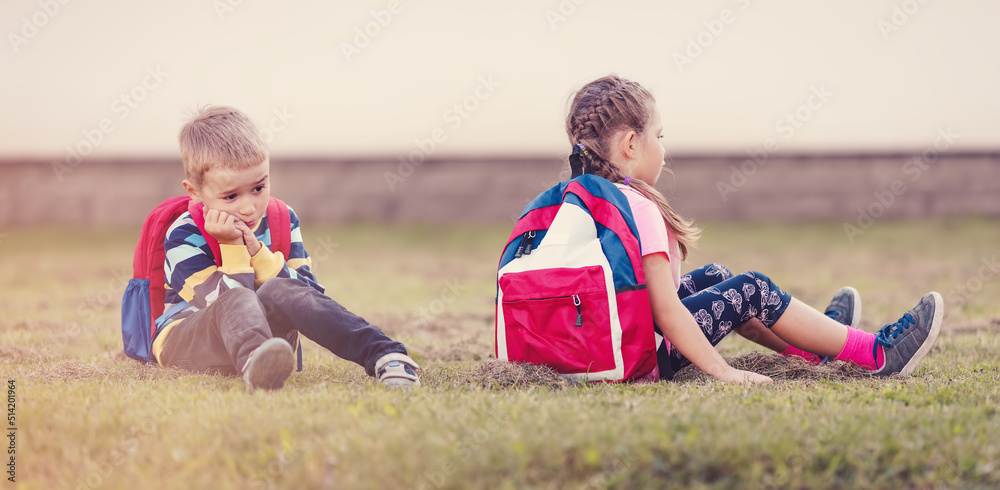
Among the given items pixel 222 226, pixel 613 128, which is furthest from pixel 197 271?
pixel 613 128

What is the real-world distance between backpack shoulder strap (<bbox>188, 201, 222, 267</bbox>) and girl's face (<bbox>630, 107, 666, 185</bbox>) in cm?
193

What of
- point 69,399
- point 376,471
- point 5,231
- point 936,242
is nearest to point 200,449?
point 376,471

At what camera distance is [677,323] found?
326cm

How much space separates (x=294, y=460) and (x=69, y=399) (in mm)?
1208

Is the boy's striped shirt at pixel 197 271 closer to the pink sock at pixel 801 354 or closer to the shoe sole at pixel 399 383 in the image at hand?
the shoe sole at pixel 399 383

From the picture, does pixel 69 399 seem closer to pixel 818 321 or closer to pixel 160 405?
pixel 160 405

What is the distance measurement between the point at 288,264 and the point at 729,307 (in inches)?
83.6

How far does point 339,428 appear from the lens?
8.35 ft

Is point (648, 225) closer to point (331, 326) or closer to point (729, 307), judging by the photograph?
point (729, 307)

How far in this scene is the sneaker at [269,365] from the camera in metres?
2.96

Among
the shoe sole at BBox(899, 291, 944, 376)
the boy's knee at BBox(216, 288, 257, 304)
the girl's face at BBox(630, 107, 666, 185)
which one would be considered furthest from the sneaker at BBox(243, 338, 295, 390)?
the shoe sole at BBox(899, 291, 944, 376)

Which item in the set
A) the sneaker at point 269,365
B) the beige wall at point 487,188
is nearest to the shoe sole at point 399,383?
the sneaker at point 269,365

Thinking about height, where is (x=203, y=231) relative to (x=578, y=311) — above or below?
above

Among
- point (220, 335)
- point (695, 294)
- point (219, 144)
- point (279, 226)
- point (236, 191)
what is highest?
point (219, 144)
